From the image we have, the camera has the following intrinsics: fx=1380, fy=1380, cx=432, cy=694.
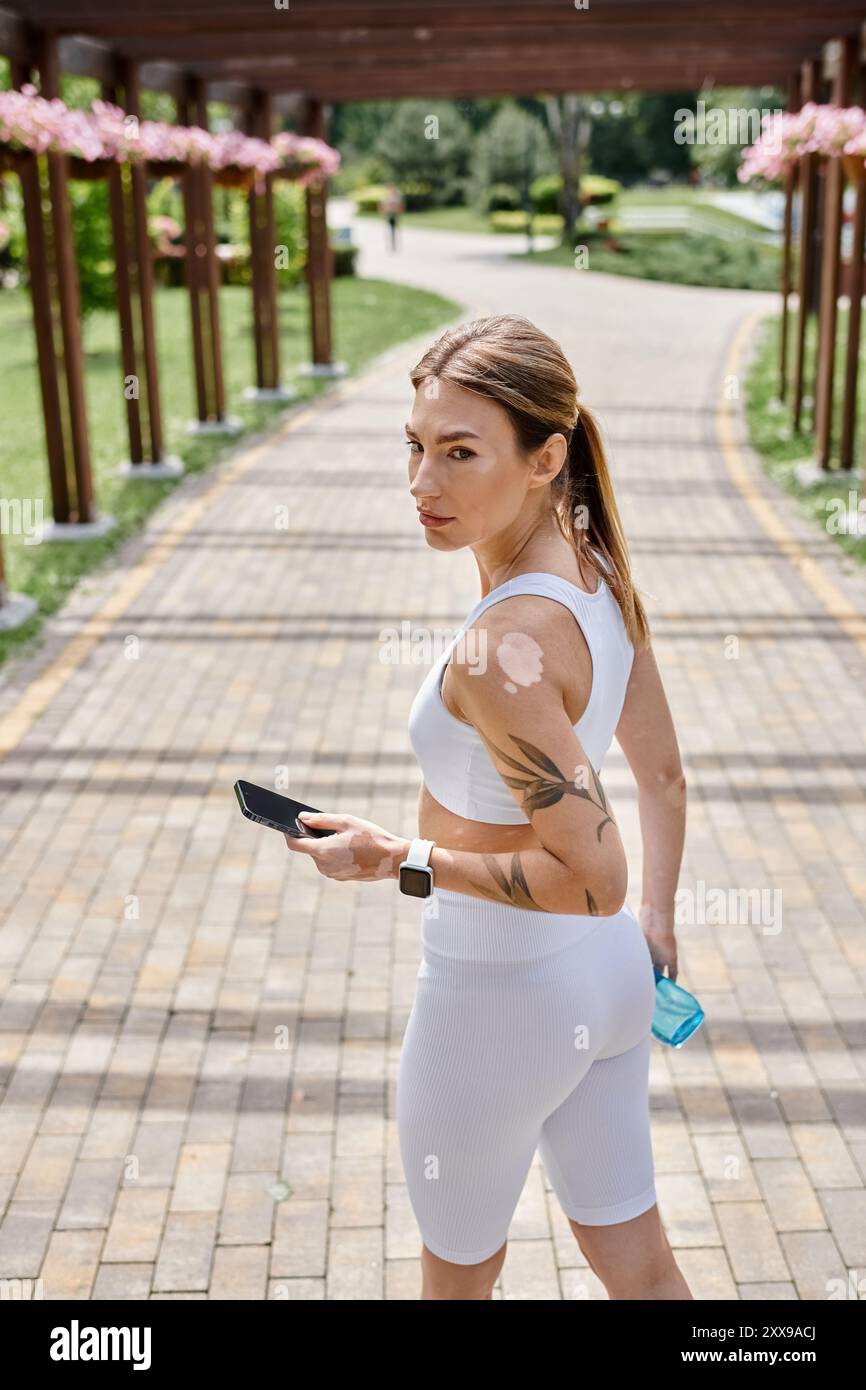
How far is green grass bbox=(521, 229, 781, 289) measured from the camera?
118 feet

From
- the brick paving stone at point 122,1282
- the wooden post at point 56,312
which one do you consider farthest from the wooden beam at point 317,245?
the brick paving stone at point 122,1282

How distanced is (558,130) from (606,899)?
163ft

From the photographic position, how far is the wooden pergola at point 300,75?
9.88 meters

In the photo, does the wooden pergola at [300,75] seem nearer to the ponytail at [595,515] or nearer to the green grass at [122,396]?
the green grass at [122,396]

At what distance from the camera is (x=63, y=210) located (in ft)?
33.4

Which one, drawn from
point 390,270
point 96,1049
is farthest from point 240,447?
point 390,270

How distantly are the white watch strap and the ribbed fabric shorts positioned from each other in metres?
0.15

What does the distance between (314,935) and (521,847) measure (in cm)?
307

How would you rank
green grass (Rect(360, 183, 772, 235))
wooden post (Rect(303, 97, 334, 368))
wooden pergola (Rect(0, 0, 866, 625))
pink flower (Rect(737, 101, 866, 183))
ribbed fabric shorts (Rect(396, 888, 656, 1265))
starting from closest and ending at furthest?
ribbed fabric shorts (Rect(396, 888, 656, 1265)) → wooden pergola (Rect(0, 0, 866, 625)) → pink flower (Rect(737, 101, 866, 183)) → wooden post (Rect(303, 97, 334, 368)) → green grass (Rect(360, 183, 772, 235))

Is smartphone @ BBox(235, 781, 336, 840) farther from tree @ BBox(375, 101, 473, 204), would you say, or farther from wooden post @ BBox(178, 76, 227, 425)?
tree @ BBox(375, 101, 473, 204)

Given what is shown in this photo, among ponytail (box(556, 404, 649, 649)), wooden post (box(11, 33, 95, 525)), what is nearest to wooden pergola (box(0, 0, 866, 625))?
wooden post (box(11, 33, 95, 525))

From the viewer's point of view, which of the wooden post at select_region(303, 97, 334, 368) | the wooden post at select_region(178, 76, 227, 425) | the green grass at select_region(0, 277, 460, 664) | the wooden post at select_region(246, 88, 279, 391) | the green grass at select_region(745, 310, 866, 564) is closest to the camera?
the green grass at select_region(0, 277, 460, 664)

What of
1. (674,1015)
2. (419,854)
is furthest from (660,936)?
(419,854)

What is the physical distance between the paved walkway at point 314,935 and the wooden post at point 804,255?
451cm
